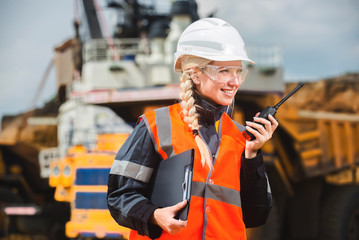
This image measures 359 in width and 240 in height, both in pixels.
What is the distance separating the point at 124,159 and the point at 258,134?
0.53 meters

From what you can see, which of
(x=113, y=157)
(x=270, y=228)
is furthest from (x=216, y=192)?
(x=270, y=228)

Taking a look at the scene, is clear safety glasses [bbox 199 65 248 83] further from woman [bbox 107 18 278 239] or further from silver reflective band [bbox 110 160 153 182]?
silver reflective band [bbox 110 160 153 182]

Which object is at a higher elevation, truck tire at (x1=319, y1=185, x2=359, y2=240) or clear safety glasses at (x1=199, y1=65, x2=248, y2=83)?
clear safety glasses at (x1=199, y1=65, x2=248, y2=83)

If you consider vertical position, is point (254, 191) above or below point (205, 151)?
below

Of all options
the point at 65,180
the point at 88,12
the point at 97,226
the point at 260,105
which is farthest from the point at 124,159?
the point at 88,12

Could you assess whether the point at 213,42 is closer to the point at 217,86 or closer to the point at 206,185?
the point at 217,86

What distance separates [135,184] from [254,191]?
0.52 meters

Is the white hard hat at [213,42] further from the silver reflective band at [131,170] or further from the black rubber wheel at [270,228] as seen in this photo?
the black rubber wheel at [270,228]

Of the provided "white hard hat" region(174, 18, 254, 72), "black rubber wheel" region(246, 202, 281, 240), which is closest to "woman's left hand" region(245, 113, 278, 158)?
"white hard hat" region(174, 18, 254, 72)

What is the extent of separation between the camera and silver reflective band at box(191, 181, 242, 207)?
1904mm

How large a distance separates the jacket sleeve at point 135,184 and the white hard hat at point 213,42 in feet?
1.22

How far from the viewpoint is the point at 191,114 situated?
77.0 inches

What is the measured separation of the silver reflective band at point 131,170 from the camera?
1.87 m

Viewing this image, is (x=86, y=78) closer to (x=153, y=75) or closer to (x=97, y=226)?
(x=153, y=75)
